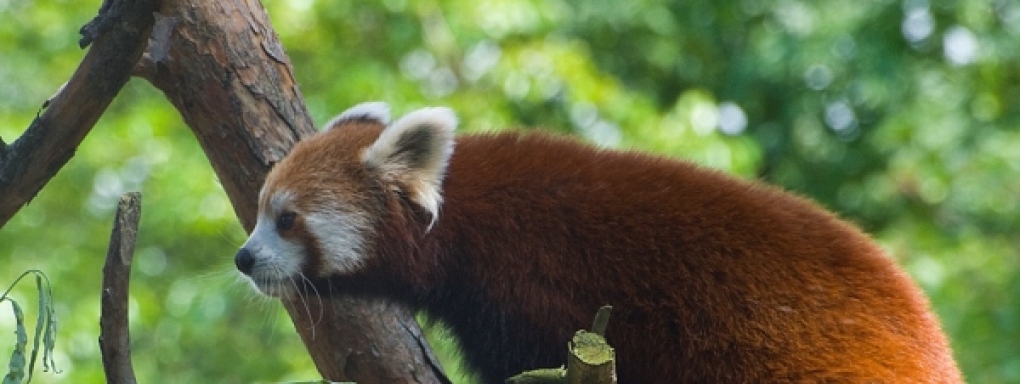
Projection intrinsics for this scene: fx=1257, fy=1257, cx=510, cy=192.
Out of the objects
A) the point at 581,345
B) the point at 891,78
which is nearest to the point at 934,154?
the point at 891,78

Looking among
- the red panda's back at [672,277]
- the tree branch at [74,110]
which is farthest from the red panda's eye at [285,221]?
the tree branch at [74,110]

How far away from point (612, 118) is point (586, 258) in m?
2.96

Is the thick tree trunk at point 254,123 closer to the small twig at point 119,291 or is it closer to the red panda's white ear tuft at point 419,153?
the red panda's white ear tuft at point 419,153

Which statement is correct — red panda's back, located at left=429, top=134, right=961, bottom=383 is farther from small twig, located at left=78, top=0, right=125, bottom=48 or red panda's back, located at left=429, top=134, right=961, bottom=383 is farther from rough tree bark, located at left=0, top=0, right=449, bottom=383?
small twig, located at left=78, top=0, right=125, bottom=48

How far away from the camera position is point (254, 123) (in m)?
3.34

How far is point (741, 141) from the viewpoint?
20.3 ft

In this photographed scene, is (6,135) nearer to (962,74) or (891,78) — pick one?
(891,78)

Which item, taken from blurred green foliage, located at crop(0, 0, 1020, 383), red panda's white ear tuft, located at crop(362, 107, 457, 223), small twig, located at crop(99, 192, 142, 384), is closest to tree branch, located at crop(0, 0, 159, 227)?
small twig, located at crop(99, 192, 142, 384)

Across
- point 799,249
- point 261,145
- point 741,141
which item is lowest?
point 261,145

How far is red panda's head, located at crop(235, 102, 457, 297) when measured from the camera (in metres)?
3.10

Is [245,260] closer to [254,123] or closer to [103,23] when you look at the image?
[254,123]

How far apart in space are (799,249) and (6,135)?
4.70 m

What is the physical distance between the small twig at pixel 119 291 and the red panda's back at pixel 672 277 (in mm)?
889

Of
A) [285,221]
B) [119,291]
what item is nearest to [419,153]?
[285,221]
